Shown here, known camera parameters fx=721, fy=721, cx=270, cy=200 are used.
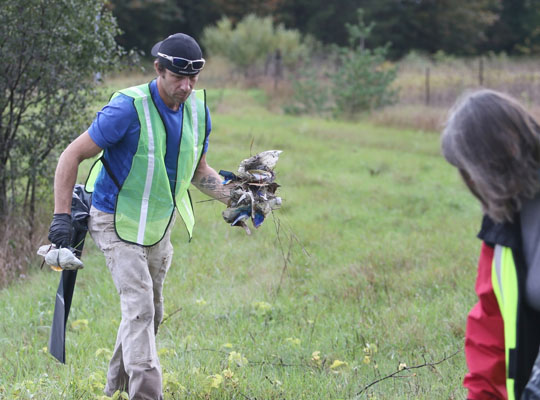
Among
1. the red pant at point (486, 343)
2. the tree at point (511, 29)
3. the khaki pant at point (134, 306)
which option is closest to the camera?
the red pant at point (486, 343)

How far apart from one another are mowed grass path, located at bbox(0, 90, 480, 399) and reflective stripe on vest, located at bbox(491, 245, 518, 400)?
82.1 inches

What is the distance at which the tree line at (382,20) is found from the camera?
49281mm

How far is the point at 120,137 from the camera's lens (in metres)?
3.87

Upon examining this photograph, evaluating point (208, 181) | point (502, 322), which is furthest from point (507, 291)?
point (208, 181)

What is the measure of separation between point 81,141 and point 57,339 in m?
1.18

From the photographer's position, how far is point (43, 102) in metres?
8.05

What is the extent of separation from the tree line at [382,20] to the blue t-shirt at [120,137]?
44749mm

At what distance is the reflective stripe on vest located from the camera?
93.7 inches

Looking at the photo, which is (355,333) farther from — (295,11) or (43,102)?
(295,11)

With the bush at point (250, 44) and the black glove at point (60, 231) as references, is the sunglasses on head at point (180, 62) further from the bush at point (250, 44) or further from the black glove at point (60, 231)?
the bush at point (250, 44)

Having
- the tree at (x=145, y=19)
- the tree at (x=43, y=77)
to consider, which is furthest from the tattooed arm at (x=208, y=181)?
the tree at (x=145, y=19)

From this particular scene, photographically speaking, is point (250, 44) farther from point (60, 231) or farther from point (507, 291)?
point (507, 291)

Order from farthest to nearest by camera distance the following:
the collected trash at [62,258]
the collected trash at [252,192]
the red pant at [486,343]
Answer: the collected trash at [252,192] < the collected trash at [62,258] < the red pant at [486,343]

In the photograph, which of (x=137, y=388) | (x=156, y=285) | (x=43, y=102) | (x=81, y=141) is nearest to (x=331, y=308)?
(x=156, y=285)
